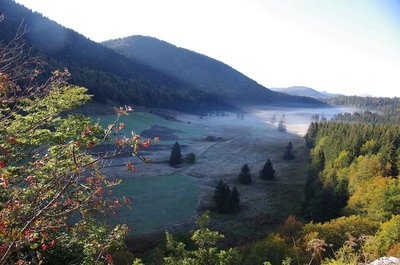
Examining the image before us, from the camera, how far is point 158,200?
70438 millimetres

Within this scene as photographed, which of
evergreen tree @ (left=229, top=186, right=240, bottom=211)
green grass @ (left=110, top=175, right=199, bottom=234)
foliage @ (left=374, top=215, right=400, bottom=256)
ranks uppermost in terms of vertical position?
foliage @ (left=374, top=215, right=400, bottom=256)

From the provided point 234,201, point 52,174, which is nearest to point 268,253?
point 234,201

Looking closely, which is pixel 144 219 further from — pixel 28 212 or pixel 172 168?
pixel 28 212

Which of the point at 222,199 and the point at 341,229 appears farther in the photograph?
the point at 222,199

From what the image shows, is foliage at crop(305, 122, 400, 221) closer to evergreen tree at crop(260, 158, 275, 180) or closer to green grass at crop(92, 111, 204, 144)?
evergreen tree at crop(260, 158, 275, 180)

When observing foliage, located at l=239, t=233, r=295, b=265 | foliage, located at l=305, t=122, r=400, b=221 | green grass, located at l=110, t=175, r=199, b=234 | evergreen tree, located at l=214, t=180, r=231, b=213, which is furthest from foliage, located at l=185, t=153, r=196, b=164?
foliage, located at l=239, t=233, r=295, b=265

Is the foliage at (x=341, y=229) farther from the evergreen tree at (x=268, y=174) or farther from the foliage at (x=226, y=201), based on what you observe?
the evergreen tree at (x=268, y=174)

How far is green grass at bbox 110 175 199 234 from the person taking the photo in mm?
58756

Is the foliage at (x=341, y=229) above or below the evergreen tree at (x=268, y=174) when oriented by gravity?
above

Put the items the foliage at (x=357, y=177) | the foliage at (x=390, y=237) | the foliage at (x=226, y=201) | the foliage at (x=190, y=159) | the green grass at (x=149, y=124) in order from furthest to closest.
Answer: the green grass at (x=149, y=124) → the foliage at (x=190, y=159) → the foliage at (x=226, y=201) → the foliage at (x=357, y=177) → the foliage at (x=390, y=237)

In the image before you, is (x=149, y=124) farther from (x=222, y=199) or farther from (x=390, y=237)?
(x=390, y=237)

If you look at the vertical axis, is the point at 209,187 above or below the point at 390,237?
below

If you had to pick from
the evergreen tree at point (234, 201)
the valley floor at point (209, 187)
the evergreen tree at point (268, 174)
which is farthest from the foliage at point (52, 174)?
the evergreen tree at point (268, 174)

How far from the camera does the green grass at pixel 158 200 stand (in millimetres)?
58756
